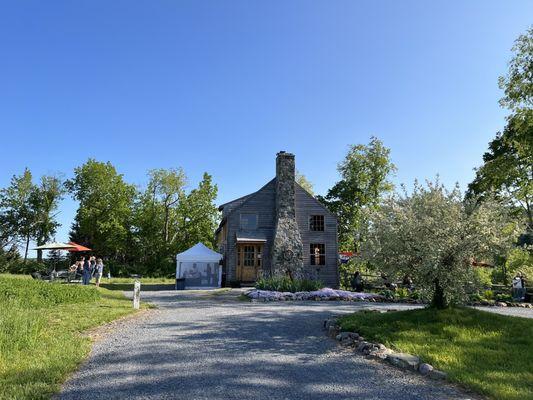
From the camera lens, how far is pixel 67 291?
14.2 metres

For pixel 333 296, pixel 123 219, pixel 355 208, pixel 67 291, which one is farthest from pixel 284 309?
pixel 123 219

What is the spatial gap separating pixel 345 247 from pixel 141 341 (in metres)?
35.3

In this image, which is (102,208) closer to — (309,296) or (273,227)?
(273,227)

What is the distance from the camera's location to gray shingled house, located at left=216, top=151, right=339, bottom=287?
2542cm

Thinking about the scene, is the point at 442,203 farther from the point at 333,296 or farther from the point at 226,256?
the point at 226,256

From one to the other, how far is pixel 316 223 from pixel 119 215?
26.3 m

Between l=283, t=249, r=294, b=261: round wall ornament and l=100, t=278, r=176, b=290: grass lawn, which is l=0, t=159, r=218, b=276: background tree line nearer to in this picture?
l=100, t=278, r=176, b=290: grass lawn

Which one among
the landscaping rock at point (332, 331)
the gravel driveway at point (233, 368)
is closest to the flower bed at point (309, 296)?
the gravel driveway at point (233, 368)

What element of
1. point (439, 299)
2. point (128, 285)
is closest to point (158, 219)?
point (128, 285)

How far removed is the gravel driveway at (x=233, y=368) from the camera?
5117 mm

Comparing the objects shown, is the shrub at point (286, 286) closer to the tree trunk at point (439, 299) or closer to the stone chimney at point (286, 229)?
the stone chimney at point (286, 229)

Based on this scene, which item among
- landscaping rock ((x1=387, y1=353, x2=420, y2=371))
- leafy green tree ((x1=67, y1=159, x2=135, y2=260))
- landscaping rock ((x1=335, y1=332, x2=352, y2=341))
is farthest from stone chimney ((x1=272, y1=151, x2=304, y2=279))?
leafy green tree ((x1=67, y1=159, x2=135, y2=260))

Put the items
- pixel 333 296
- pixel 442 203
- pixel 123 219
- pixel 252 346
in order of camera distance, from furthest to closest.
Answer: pixel 123 219
pixel 333 296
pixel 442 203
pixel 252 346

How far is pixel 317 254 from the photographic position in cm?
2764
